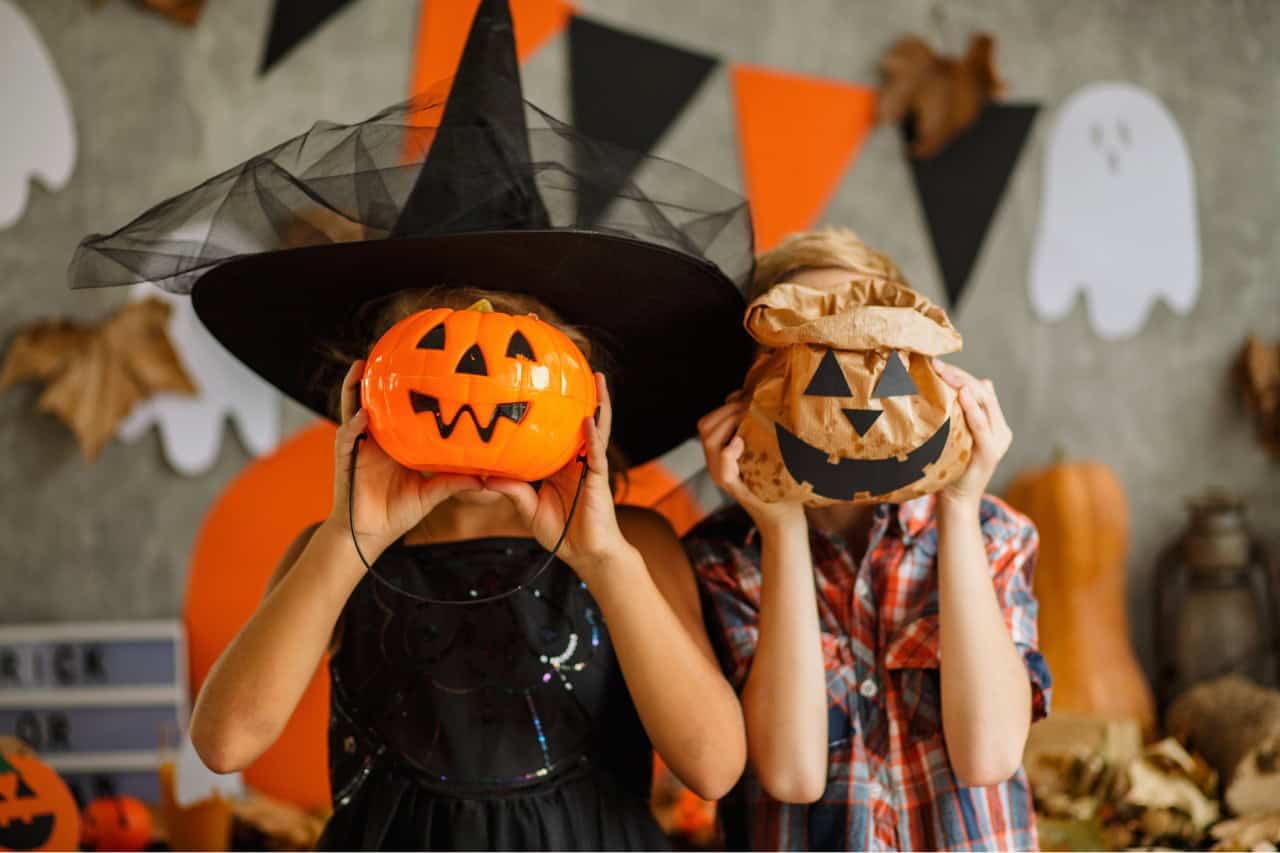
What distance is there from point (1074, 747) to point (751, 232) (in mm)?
1270

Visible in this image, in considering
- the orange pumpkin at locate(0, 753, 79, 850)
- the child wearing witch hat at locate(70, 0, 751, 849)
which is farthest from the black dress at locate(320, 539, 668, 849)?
the orange pumpkin at locate(0, 753, 79, 850)

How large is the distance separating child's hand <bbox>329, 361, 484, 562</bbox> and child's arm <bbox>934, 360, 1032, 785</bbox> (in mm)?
508

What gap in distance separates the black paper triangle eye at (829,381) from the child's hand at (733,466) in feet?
0.38

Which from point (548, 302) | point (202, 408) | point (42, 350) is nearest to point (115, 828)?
point (202, 408)

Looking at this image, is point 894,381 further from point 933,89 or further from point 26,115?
point 26,115

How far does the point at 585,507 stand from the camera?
108 cm

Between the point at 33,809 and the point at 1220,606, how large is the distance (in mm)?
Result: 2278

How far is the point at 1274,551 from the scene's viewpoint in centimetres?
251

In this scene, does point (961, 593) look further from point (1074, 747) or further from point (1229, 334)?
point (1229, 334)

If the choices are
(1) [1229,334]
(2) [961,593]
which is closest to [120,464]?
(2) [961,593]

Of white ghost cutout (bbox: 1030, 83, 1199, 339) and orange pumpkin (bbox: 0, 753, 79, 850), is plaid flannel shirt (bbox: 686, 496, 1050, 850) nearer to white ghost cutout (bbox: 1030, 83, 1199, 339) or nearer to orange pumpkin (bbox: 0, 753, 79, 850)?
orange pumpkin (bbox: 0, 753, 79, 850)

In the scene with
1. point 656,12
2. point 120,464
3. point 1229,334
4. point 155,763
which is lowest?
point 155,763

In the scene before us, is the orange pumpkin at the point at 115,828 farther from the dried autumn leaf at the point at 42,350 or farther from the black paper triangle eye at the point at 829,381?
the black paper triangle eye at the point at 829,381

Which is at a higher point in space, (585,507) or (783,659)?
(585,507)
